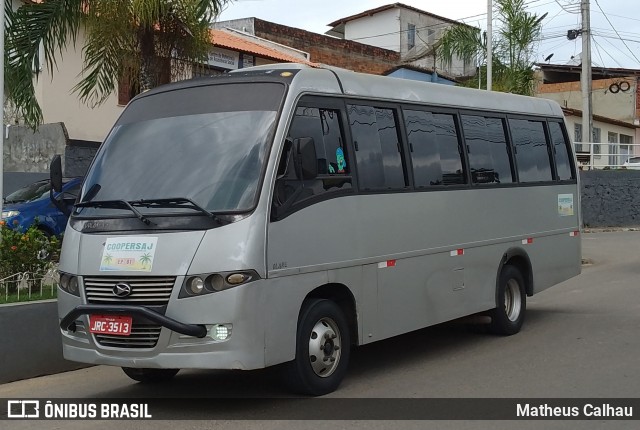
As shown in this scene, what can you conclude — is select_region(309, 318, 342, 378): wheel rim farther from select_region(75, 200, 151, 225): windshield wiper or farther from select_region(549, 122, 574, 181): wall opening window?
select_region(549, 122, 574, 181): wall opening window

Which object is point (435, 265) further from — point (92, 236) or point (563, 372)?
point (92, 236)

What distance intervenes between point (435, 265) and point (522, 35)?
54.7ft

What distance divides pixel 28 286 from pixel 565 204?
7.15m

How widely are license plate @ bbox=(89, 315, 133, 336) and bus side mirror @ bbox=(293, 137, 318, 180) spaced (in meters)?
1.85

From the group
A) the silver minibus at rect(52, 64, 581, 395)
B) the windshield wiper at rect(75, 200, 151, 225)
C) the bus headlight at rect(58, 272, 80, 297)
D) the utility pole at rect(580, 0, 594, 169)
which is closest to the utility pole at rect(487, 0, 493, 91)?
the utility pole at rect(580, 0, 594, 169)

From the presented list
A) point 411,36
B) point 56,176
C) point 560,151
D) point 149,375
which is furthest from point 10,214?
point 411,36

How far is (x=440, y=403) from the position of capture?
6844mm

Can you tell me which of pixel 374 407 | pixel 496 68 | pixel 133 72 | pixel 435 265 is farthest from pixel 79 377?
pixel 496 68

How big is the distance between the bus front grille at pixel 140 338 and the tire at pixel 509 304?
16.2 feet

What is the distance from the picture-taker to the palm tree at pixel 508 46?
23.6 metres

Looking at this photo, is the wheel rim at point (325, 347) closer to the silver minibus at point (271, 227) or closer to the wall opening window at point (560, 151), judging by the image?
the silver minibus at point (271, 227)

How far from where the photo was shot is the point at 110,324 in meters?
6.52

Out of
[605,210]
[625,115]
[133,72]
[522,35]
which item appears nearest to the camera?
[133,72]

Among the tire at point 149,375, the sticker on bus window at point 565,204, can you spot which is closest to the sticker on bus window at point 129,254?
the tire at point 149,375
